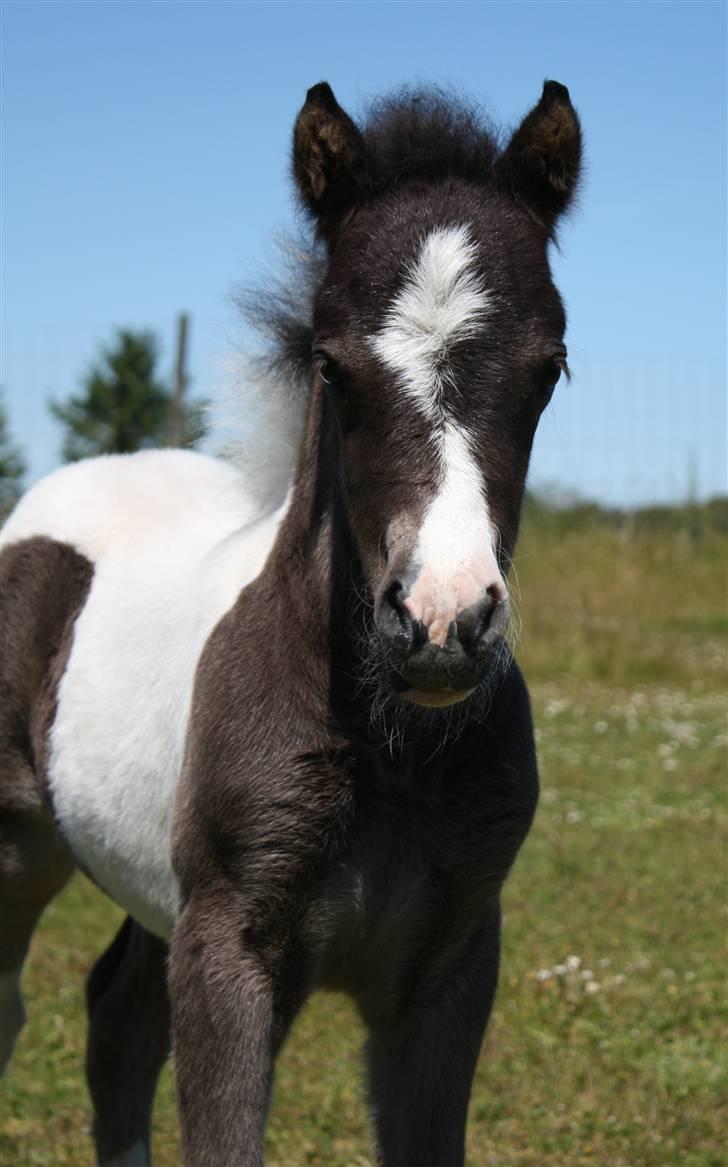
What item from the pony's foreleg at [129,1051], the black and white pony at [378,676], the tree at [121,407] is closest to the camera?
the black and white pony at [378,676]

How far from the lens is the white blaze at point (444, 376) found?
251cm

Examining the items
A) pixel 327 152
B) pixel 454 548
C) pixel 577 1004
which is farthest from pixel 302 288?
pixel 577 1004

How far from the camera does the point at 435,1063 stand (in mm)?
3184

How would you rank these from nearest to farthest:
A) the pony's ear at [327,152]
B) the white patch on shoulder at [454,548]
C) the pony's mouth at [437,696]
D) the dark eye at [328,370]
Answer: the white patch on shoulder at [454,548]
the pony's mouth at [437,696]
the dark eye at [328,370]
the pony's ear at [327,152]

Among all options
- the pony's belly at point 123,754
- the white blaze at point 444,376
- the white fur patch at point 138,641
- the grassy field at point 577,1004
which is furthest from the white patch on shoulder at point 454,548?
the grassy field at point 577,1004

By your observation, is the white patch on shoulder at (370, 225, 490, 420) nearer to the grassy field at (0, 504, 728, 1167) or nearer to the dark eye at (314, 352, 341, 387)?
the dark eye at (314, 352, 341, 387)

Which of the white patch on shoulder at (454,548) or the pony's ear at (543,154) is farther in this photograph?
the pony's ear at (543,154)

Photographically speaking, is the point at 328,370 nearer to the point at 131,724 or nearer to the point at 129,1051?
the point at 131,724

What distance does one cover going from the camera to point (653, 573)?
20109 mm

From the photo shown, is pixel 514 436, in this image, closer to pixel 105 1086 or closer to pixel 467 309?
pixel 467 309

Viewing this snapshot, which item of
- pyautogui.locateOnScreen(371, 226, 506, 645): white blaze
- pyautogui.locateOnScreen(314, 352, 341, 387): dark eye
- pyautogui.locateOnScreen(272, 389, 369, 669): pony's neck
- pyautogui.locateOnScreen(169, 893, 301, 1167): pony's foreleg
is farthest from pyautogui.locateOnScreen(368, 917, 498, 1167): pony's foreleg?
pyautogui.locateOnScreen(314, 352, 341, 387): dark eye

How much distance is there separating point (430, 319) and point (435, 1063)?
1.66 m

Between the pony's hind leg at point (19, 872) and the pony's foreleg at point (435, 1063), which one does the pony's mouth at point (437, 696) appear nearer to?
the pony's foreleg at point (435, 1063)

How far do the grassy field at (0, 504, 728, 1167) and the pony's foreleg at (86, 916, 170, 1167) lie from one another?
0.51 metres
